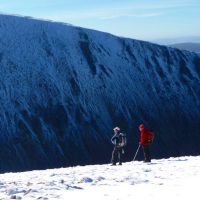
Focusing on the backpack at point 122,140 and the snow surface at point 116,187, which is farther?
the backpack at point 122,140

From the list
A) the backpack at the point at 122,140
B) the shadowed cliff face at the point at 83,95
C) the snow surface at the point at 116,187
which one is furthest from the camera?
the shadowed cliff face at the point at 83,95

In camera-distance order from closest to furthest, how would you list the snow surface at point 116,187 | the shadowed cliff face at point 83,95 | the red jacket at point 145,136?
1. the snow surface at point 116,187
2. the red jacket at point 145,136
3. the shadowed cliff face at point 83,95

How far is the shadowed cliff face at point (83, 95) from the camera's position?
210 feet

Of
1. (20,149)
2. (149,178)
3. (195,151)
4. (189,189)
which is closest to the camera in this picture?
(189,189)

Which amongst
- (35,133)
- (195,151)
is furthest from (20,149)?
(195,151)

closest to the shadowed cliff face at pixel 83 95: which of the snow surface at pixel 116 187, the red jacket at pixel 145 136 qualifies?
the red jacket at pixel 145 136

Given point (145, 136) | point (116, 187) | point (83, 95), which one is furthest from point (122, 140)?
point (83, 95)

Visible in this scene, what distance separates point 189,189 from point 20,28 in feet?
222

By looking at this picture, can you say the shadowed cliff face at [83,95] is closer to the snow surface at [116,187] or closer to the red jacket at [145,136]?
the red jacket at [145,136]

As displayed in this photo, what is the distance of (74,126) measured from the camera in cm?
6888

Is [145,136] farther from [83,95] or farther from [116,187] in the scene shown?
[83,95]

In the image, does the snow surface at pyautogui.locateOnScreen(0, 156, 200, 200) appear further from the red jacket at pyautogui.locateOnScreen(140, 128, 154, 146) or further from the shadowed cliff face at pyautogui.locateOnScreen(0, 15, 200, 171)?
the shadowed cliff face at pyautogui.locateOnScreen(0, 15, 200, 171)

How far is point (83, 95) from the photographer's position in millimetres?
75125

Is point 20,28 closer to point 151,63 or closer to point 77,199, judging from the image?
point 151,63
